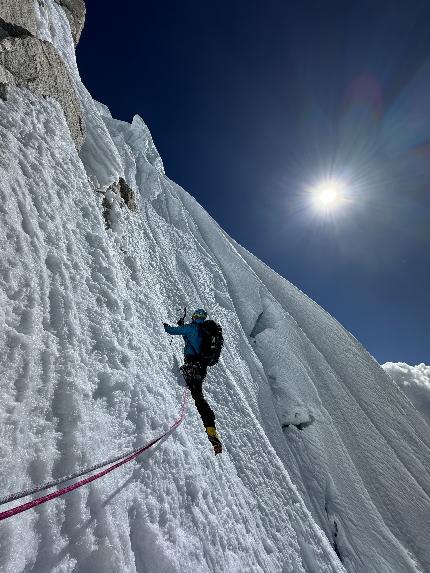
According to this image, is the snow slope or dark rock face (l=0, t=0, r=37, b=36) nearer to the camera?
the snow slope

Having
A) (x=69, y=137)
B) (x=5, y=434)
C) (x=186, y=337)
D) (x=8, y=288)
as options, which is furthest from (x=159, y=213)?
(x=5, y=434)

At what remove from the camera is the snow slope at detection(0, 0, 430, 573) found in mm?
3328

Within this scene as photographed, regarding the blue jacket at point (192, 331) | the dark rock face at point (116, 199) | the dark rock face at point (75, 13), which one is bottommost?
the blue jacket at point (192, 331)

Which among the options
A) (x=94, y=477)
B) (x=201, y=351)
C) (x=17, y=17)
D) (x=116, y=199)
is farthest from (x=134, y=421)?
(x=17, y=17)

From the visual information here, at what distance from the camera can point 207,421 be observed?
21.2 feet

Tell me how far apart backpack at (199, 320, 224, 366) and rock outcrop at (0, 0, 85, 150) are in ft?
21.5

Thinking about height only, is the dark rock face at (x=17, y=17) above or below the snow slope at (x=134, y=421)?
above

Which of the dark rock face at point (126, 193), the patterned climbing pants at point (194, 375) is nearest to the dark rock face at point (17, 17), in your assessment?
the dark rock face at point (126, 193)

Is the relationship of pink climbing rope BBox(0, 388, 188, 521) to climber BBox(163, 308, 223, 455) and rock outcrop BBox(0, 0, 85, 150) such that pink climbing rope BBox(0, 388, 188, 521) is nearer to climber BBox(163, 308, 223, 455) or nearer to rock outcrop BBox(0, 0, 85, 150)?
climber BBox(163, 308, 223, 455)

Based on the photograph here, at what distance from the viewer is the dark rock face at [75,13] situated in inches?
779

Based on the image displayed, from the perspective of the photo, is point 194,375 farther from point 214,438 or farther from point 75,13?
point 75,13

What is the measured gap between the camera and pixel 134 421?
4676 mm

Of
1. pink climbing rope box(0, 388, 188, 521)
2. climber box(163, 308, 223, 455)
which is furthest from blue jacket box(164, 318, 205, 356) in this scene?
pink climbing rope box(0, 388, 188, 521)

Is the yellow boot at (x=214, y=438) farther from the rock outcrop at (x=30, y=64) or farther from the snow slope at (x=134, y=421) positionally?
the rock outcrop at (x=30, y=64)
